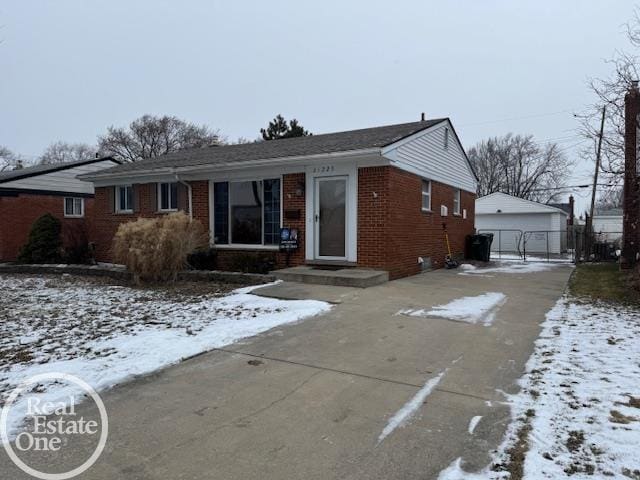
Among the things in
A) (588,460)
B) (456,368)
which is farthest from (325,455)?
(456,368)

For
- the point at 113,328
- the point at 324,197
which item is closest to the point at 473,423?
the point at 113,328

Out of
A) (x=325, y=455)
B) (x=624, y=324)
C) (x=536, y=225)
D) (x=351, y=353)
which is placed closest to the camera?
(x=325, y=455)

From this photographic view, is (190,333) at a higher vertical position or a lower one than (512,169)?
lower

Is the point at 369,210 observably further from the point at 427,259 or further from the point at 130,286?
the point at 130,286

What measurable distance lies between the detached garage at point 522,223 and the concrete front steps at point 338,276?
20899 mm

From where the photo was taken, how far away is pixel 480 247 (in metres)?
17.2

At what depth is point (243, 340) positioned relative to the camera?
5.60 metres

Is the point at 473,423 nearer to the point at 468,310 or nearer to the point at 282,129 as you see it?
the point at 468,310

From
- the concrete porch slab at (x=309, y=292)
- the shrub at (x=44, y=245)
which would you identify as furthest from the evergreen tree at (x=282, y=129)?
the concrete porch slab at (x=309, y=292)

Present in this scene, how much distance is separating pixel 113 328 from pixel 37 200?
16.2 metres

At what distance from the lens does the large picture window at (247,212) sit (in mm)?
12125

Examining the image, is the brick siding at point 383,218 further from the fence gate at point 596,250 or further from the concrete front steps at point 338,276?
the fence gate at point 596,250

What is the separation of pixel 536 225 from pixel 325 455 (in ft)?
99.5

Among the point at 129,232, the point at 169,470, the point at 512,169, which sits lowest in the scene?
the point at 169,470
